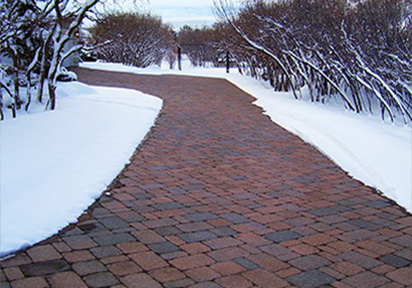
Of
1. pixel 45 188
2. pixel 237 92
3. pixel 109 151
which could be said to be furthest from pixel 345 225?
pixel 237 92

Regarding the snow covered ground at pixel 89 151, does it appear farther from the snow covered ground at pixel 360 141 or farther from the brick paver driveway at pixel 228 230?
the brick paver driveway at pixel 228 230

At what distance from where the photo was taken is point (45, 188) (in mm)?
4832

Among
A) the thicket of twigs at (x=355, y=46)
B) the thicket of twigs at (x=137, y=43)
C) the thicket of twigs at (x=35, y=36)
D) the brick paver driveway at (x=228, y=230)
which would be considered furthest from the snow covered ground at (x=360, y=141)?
the thicket of twigs at (x=137, y=43)

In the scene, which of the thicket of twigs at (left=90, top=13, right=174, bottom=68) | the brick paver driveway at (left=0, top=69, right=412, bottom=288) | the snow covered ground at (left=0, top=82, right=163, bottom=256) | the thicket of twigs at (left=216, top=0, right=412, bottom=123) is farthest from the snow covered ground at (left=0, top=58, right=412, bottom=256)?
the thicket of twigs at (left=90, top=13, right=174, bottom=68)

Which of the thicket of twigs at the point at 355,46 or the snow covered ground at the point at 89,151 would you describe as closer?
the snow covered ground at the point at 89,151

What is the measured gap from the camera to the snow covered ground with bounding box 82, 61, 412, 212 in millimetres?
5844

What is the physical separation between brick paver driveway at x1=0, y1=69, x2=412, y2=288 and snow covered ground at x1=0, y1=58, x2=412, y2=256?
20cm

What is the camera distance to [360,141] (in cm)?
734

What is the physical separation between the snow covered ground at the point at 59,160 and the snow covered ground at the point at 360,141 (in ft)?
9.10

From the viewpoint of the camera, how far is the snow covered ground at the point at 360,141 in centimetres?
584

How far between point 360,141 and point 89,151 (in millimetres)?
3858

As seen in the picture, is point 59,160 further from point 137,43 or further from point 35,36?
point 137,43

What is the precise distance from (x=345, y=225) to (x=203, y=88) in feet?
37.5

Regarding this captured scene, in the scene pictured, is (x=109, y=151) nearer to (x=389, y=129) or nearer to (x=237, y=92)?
(x=389, y=129)
